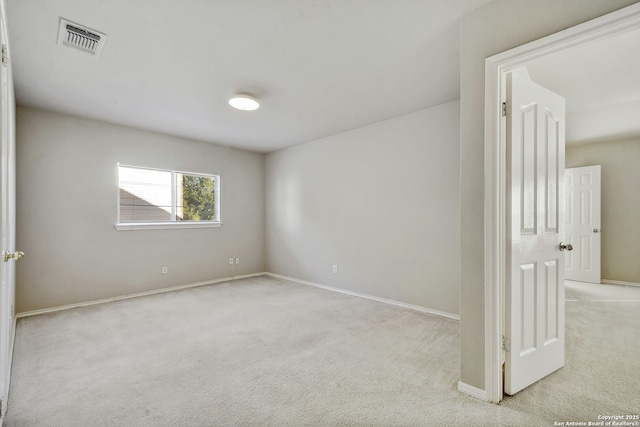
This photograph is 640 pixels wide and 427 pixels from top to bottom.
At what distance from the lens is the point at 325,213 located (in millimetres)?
4836

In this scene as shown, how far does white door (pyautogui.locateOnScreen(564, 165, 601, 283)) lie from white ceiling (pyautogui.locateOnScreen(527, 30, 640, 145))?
3.55ft

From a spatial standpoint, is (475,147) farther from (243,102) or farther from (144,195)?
(144,195)

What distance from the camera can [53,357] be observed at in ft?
7.93

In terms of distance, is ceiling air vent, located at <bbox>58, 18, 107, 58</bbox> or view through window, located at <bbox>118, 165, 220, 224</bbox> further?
view through window, located at <bbox>118, 165, 220, 224</bbox>

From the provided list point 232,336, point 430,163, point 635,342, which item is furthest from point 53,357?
point 635,342

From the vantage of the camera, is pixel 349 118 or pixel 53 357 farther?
pixel 349 118

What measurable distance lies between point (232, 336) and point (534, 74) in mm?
3735

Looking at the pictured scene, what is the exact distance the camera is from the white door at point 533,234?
185 cm

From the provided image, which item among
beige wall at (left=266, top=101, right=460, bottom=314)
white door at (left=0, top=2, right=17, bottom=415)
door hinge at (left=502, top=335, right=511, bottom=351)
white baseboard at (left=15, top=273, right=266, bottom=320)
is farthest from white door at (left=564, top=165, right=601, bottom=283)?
white door at (left=0, top=2, right=17, bottom=415)

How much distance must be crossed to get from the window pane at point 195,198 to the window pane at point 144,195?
0.17 meters

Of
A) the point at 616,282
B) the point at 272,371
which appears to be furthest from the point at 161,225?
the point at 616,282

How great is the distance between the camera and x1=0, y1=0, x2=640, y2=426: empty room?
1.81 m

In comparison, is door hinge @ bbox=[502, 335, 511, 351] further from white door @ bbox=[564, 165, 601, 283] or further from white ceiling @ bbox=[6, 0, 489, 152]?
white door @ bbox=[564, 165, 601, 283]

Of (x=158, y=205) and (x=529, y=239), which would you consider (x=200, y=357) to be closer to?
(x=529, y=239)
